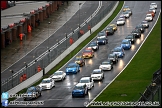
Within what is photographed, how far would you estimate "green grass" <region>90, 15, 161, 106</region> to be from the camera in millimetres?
70375

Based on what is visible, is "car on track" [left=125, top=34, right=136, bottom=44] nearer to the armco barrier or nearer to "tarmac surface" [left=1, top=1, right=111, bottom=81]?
the armco barrier

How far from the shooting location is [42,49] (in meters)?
105

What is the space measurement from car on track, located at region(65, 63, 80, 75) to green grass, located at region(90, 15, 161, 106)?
6766 mm

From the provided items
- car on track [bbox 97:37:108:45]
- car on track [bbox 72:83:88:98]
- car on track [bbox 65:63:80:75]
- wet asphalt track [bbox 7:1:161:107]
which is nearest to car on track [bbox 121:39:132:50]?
wet asphalt track [bbox 7:1:161:107]

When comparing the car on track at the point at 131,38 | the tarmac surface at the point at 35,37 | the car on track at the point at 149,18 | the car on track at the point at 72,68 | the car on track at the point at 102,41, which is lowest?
the tarmac surface at the point at 35,37

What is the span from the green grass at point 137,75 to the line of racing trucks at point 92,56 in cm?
225

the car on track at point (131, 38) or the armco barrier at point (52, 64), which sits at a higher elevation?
the car on track at point (131, 38)

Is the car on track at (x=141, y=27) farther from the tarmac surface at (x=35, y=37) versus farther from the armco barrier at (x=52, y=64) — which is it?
the tarmac surface at (x=35, y=37)

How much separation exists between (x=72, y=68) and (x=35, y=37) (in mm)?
31756

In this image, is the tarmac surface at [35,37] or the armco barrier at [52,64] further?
the tarmac surface at [35,37]

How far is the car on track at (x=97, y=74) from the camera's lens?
79.8 metres

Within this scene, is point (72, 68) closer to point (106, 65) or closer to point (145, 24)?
point (106, 65)

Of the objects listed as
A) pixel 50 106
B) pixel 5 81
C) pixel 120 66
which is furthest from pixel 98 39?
pixel 50 106

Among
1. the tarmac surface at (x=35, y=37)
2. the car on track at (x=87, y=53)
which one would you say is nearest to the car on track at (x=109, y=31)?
the tarmac surface at (x=35, y=37)
